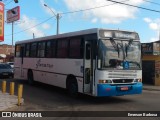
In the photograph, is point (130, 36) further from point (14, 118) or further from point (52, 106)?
→ point (14, 118)

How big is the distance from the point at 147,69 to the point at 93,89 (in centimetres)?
1388

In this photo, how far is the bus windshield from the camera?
14.2 metres

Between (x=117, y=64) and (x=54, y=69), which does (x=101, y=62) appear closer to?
(x=117, y=64)

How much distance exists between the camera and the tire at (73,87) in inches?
639

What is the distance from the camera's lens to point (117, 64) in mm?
14453

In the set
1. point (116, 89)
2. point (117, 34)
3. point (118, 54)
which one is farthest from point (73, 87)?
point (117, 34)

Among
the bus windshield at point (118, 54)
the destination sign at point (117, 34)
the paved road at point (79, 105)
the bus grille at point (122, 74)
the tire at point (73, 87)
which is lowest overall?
the paved road at point (79, 105)

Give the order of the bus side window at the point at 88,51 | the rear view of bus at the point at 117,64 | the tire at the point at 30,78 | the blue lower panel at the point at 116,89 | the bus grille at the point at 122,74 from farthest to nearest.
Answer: the tire at the point at 30,78
the bus side window at the point at 88,51
the bus grille at the point at 122,74
the rear view of bus at the point at 117,64
the blue lower panel at the point at 116,89

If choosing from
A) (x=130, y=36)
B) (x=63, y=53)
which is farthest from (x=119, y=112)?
(x=63, y=53)

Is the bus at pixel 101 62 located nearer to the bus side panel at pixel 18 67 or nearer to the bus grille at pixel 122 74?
the bus grille at pixel 122 74

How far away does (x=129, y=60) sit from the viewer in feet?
48.7

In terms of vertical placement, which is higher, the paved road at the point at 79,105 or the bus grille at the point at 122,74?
the bus grille at the point at 122,74

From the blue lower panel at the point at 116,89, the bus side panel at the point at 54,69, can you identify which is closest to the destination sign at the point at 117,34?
the bus side panel at the point at 54,69

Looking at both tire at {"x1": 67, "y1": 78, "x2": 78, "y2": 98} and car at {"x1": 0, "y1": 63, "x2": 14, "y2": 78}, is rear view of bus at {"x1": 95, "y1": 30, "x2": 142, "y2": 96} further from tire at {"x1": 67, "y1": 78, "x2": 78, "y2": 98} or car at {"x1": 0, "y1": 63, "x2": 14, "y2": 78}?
car at {"x1": 0, "y1": 63, "x2": 14, "y2": 78}
